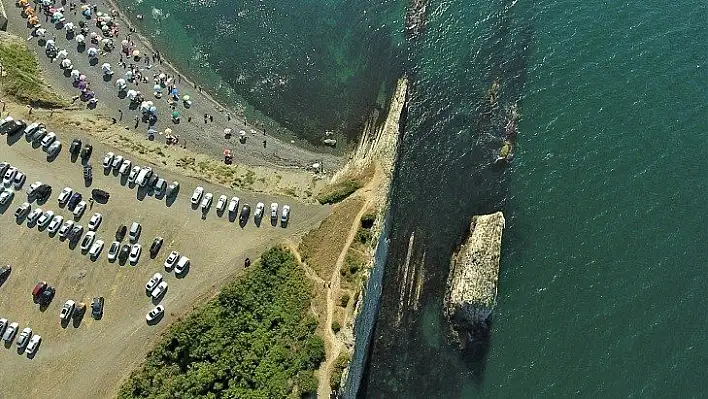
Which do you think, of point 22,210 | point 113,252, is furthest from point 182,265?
point 22,210

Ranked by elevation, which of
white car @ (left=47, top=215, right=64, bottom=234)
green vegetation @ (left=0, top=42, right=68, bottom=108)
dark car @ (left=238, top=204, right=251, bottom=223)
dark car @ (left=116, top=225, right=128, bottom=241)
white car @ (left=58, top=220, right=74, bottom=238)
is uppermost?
green vegetation @ (left=0, top=42, right=68, bottom=108)

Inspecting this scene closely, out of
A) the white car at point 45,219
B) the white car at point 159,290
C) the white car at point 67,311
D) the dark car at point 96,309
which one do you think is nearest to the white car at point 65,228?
the white car at point 45,219

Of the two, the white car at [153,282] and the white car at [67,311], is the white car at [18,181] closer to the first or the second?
the white car at [67,311]

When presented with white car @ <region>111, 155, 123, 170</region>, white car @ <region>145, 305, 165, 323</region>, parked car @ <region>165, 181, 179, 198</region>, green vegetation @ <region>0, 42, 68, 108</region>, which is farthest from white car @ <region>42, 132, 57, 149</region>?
white car @ <region>145, 305, 165, 323</region>

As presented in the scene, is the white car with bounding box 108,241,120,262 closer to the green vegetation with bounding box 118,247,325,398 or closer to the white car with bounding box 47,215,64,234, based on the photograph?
the white car with bounding box 47,215,64,234

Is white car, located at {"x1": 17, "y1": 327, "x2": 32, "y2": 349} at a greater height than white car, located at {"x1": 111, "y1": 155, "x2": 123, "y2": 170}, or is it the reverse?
white car, located at {"x1": 111, "y1": 155, "x2": 123, "y2": 170}

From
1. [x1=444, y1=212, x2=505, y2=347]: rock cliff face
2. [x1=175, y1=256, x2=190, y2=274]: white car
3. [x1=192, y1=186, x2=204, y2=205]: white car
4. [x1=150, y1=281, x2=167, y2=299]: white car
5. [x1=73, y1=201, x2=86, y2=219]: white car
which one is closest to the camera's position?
[x1=150, y1=281, x2=167, y2=299]: white car

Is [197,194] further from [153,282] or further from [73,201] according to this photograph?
[73,201]
